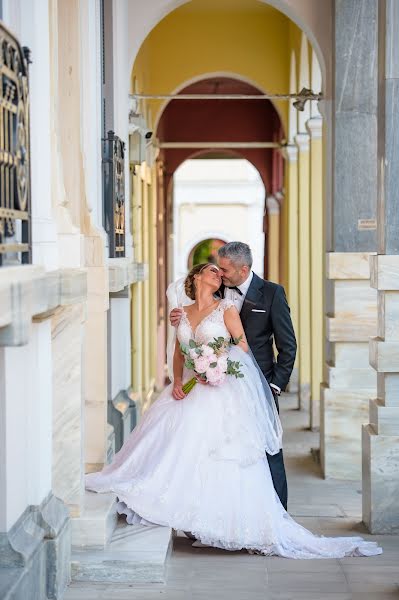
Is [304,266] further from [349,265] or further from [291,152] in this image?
[349,265]

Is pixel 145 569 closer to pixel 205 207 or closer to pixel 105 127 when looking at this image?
pixel 105 127

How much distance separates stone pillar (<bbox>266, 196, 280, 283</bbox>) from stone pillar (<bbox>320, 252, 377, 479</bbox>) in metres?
14.5

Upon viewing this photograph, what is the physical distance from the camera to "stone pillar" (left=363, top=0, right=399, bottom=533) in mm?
8297

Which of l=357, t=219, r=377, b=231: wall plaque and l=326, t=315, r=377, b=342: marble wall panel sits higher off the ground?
l=357, t=219, r=377, b=231: wall plaque

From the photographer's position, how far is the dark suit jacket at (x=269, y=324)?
8.40m

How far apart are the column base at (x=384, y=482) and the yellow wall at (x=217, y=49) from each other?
1160 cm

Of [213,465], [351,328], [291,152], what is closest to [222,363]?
[213,465]

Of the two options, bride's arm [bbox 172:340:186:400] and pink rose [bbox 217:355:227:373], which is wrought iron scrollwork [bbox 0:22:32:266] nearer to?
pink rose [bbox 217:355:227:373]

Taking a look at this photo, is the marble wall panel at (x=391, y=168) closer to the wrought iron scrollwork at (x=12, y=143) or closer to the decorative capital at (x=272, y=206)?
the wrought iron scrollwork at (x=12, y=143)

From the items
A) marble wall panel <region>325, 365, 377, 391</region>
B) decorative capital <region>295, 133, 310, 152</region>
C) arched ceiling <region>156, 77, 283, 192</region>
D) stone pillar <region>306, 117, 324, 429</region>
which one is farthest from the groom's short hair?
arched ceiling <region>156, 77, 283, 192</region>

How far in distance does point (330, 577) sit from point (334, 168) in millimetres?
5162

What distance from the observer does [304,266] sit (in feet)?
56.4

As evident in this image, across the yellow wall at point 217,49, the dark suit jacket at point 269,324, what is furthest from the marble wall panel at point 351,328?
the yellow wall at point 217,49

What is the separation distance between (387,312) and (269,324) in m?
0.83
